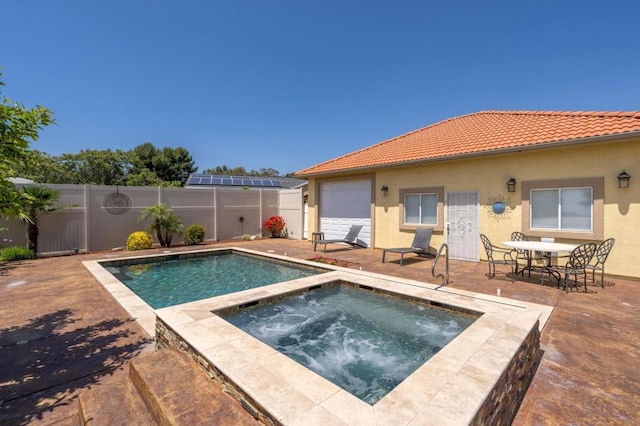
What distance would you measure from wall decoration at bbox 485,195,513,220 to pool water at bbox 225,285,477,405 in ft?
18.1

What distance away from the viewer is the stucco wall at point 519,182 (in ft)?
24.2

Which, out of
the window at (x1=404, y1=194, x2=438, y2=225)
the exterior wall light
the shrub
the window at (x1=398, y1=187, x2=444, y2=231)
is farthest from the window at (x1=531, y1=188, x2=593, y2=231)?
the shrub

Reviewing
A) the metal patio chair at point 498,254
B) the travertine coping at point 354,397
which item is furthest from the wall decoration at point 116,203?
the metal patio chair at point 498,254

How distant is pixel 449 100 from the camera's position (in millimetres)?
18750

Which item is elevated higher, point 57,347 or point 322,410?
point 322,410

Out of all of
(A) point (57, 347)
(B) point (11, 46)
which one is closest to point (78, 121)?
(B) point (11, 46)

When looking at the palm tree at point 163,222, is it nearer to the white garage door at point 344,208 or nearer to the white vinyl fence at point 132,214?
the white vinyl fence at point 132,214

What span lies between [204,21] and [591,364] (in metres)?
14.4

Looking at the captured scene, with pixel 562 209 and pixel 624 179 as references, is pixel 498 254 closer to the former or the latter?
pixel 562 209

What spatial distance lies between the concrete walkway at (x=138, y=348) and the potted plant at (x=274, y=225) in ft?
33.9

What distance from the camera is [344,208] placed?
1443 centimetres

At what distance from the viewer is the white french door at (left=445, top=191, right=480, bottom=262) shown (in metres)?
9.92

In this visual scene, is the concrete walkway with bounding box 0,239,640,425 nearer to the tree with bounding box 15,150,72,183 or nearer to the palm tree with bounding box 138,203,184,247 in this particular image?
the palm tree with bounding box 138,203,184,247

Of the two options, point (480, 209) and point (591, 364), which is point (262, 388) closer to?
point (591, 364)
